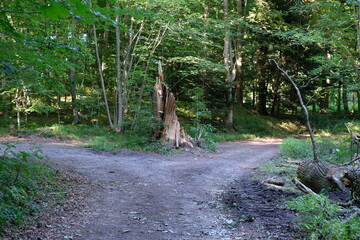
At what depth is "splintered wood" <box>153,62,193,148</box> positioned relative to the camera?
13180 millimetres

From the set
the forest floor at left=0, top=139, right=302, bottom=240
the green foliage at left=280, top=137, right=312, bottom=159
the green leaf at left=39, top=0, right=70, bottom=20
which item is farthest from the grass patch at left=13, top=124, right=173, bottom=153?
the green leaf at left=39, top=0, right=70, bottom=20

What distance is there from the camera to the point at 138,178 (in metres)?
7.98

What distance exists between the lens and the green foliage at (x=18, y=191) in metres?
4.01

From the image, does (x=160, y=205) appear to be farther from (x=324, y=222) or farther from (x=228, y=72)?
(x=228, y=72)

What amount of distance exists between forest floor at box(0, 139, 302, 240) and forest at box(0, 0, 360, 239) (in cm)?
144

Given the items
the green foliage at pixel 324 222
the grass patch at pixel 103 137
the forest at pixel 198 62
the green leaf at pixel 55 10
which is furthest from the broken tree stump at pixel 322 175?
the forest at pixel 198 62

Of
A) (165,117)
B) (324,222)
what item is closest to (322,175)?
(324,222)

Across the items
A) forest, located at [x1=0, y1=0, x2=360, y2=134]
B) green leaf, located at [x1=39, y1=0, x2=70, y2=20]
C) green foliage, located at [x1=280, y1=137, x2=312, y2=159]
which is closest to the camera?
green leaf, located at [x1=39, y1=0, x2=70, y2=20]

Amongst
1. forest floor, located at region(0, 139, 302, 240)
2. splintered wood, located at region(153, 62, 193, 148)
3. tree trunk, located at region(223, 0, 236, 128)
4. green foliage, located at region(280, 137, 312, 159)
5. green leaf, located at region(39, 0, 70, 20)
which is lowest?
forest floor, located at region(0, 139, 302, 240)

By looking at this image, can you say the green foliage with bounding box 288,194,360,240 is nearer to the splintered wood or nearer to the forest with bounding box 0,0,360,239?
the forest with bounding box 0,0,360,239

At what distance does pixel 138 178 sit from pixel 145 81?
11613 mm

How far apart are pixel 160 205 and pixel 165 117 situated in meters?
7.86

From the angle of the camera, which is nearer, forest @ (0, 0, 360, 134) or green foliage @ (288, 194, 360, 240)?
green foliage @ (288, 194, 360, 240)

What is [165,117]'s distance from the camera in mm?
13320
